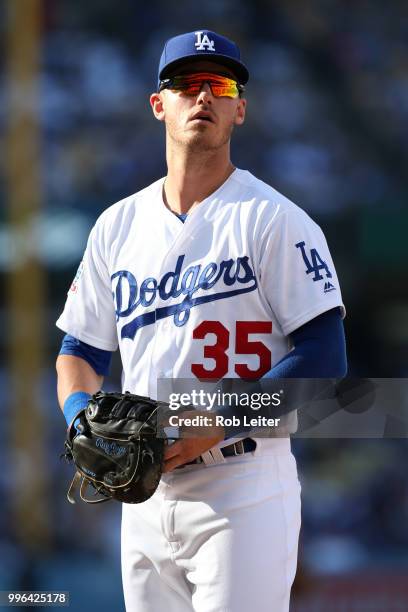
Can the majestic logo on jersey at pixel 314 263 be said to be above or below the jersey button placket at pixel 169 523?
above

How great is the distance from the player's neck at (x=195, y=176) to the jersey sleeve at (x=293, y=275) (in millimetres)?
199

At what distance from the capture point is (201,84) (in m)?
1.93

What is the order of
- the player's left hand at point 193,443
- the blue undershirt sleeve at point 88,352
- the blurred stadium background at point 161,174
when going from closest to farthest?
the player's left hand at point 193,443, the blue undershirt sleeve at point 88,352, the blurred stadium background at point 161,174

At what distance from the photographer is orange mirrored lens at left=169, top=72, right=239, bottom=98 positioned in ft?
6.33

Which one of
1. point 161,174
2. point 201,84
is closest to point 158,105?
point 201,84

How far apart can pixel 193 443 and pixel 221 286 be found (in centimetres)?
29

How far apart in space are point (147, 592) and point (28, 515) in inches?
202

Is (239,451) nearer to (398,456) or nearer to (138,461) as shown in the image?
(138,461)

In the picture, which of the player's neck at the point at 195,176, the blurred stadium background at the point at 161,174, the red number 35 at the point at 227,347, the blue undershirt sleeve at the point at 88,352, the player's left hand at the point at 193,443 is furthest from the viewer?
the blurred stadium background at the point at 161,174

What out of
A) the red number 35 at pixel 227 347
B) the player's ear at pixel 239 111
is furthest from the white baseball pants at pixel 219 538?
the player's ear at pixel 239 111

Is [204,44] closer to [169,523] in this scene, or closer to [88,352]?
[88,352]

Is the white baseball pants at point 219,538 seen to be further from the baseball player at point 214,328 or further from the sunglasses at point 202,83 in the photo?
the sunglasses at point 202,83

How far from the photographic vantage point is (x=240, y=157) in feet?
24.7

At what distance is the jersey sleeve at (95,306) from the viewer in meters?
2.05
